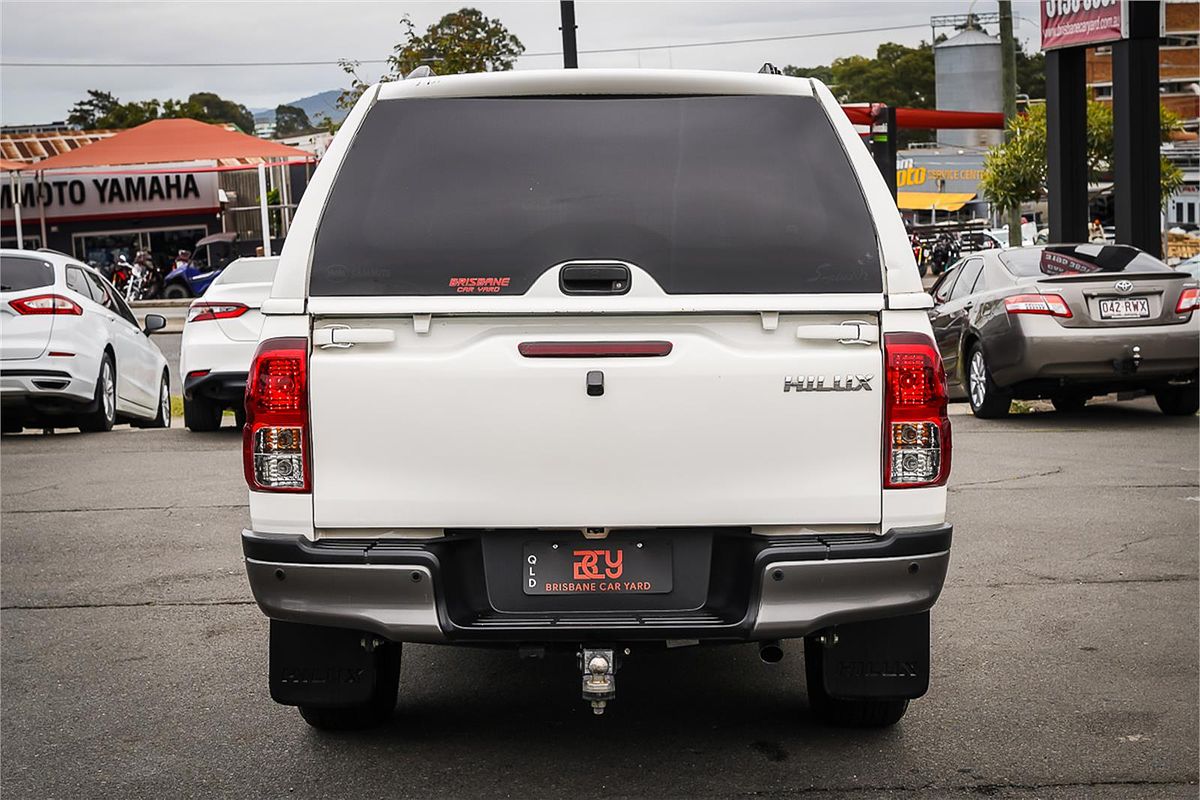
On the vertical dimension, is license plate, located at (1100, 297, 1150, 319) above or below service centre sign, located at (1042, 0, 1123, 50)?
below

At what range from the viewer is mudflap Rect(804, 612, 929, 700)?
4742 millimetres

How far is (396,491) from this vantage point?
14.2 ft

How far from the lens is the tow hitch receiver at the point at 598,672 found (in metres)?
4.37

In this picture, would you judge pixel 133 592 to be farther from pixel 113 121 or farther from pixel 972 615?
pixel 113 121

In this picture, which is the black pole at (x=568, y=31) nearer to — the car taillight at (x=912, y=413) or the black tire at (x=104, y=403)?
the black tire at (x=104, y=403)

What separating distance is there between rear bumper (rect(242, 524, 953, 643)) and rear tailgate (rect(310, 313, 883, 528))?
9 centimetres

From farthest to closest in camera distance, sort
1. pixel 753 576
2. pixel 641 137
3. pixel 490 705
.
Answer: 1. pixel 490 705
2. pixel 641 137
3. pixel 753 576

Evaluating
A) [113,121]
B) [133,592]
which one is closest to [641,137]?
[133,592]

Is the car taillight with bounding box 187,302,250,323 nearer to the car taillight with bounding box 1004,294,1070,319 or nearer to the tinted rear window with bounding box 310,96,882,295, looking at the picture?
the car taillight with bounding box 1004,294,1070,319

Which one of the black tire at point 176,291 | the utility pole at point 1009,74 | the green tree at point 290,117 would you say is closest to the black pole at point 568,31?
the utility pole at point 1009,74

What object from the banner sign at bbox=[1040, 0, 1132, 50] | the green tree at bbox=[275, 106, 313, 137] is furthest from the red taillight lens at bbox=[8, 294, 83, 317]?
the green tree at bbox=[275, 106, 313, 137]

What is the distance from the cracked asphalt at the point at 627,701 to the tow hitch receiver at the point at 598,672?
333 mm

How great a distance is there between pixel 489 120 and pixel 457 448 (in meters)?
1.04

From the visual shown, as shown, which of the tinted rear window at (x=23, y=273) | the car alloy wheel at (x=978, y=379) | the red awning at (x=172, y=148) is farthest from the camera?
the red awning at (x=172, y=148)
